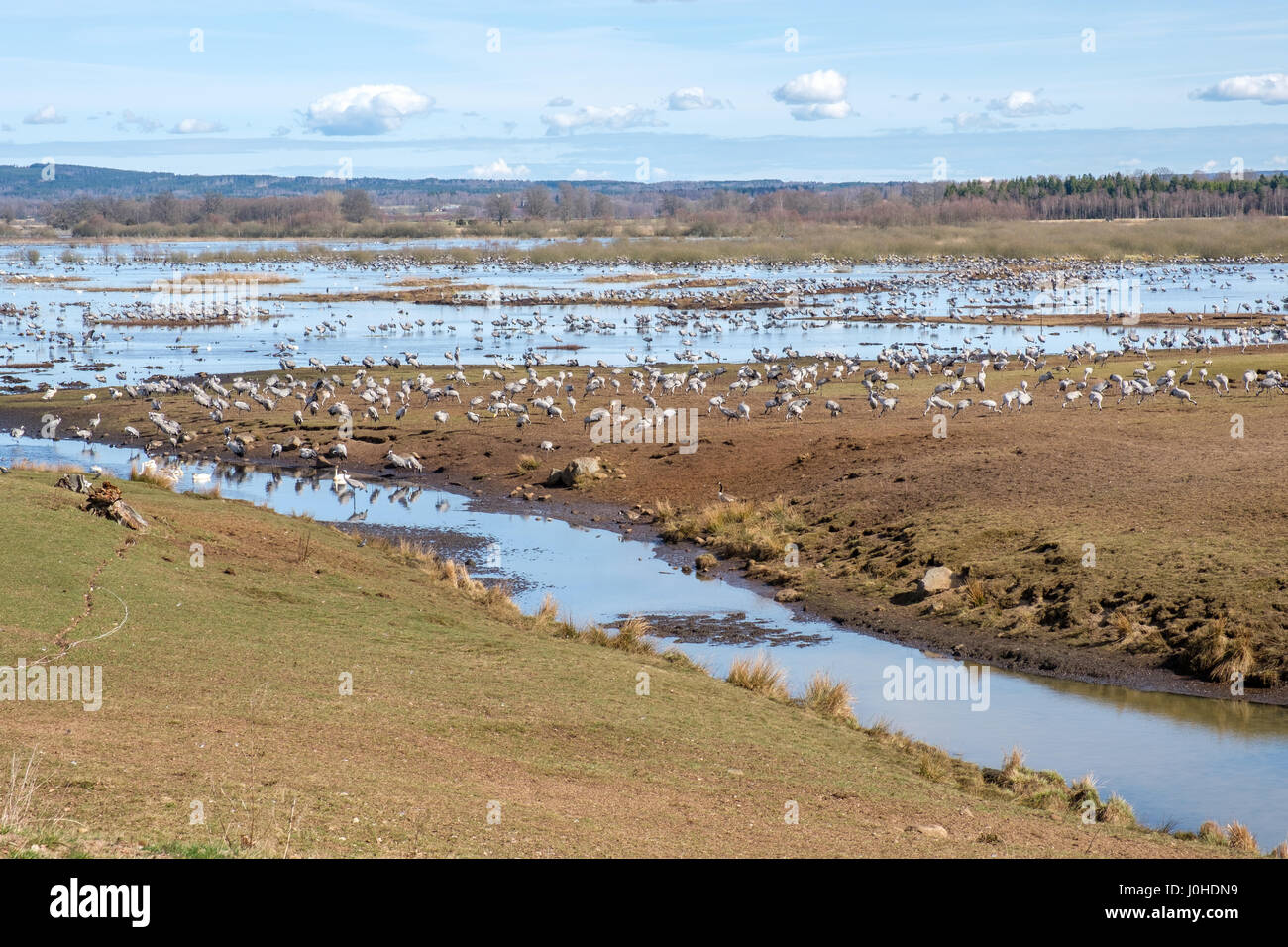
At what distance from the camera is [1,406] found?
42438 mm

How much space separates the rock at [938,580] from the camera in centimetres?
2178

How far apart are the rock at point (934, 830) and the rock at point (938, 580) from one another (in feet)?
36.0

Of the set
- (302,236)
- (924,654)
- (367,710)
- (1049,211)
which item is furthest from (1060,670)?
(1049,211)

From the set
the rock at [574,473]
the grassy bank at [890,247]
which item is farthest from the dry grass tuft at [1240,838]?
the grassy bank at [890,247]

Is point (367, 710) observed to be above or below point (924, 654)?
above

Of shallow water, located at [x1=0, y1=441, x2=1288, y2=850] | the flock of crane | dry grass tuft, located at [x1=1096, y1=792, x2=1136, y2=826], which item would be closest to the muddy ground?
the flock of crane

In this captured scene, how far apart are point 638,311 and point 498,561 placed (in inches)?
2141

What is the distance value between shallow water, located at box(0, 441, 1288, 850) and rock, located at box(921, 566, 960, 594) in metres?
1.87

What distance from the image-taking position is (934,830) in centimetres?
1089

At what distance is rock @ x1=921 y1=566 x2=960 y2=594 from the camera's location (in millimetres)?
21781

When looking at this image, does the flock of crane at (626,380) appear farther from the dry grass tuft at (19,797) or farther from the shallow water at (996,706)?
the dry grass tuft at (19,797)

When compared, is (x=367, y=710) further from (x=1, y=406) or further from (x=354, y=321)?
(x=354, y=321)

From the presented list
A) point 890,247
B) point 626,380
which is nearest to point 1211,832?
point 626,380
